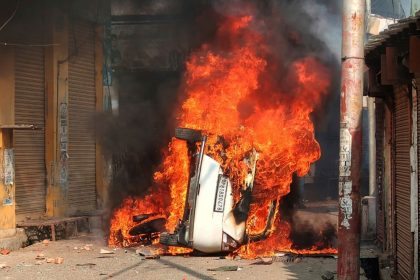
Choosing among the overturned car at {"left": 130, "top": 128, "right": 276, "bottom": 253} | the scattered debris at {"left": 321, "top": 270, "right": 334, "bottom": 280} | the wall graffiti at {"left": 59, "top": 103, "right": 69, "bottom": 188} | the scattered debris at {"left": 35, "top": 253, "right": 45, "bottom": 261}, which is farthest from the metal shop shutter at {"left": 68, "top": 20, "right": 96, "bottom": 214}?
the scattered debris at {"left": 321, "top": 270, "right": 334, "bottom": 280}

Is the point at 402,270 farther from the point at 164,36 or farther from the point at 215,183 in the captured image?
the point at 164,36

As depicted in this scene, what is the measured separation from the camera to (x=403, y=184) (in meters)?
8.66

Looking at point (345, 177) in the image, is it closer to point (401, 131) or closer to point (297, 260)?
point (401, 131)

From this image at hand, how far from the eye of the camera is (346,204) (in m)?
5.86

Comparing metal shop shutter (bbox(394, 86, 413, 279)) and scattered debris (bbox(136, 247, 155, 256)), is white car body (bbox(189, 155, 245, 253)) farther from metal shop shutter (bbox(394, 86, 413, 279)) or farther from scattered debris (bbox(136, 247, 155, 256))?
metal shop shutter (bbox(394, 86, 413, 279))

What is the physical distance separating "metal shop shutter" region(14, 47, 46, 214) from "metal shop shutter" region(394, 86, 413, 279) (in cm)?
832

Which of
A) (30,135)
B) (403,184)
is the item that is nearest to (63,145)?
(30,135)

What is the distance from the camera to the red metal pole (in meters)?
5.79

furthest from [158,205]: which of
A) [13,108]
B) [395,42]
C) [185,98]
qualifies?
[395,42]

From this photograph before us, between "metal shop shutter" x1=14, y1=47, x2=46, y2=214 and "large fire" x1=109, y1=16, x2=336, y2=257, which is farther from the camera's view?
"metal shop shutter" x1=14, y1=47, x2=46, y2=214

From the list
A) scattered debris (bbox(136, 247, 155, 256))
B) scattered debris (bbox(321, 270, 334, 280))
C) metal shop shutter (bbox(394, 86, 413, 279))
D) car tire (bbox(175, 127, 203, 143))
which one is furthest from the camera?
scattered debris (bbox(136, 247, 155, 256))

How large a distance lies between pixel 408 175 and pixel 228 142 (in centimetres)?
349

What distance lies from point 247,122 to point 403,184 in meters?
4.06

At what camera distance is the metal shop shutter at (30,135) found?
45.3 feet
